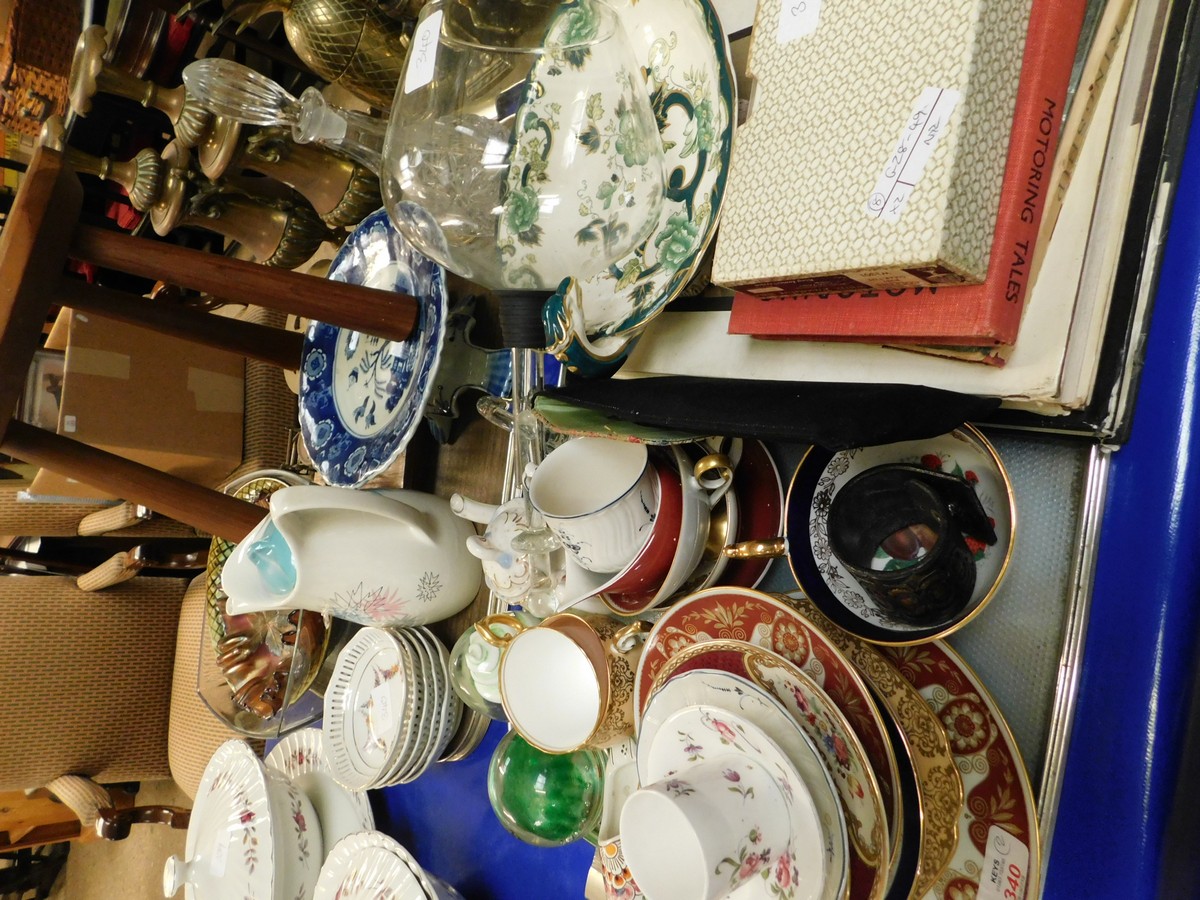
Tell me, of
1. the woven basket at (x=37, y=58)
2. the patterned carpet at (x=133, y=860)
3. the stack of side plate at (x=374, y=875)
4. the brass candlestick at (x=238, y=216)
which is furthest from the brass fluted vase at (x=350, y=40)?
the patterned carpet at (x=133, y=860)

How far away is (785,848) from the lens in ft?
1.44

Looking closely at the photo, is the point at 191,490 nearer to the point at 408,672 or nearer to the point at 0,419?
the point at 0,419

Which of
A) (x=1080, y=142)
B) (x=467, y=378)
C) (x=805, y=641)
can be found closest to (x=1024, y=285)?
(x=1080, y=142)

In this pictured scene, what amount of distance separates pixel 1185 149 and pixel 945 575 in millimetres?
247

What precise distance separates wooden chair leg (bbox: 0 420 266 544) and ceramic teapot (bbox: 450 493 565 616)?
295 mm

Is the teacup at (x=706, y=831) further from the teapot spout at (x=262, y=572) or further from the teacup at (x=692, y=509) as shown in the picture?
the teapot spout at (x=262, y=572)

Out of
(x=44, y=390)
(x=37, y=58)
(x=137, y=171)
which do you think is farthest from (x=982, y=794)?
(x=37, y=58)

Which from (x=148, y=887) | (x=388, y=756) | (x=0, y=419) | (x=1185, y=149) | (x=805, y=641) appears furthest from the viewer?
(x=148, y=887)

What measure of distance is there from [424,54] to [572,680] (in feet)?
1.69

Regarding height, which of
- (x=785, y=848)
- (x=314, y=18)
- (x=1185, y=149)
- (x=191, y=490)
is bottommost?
(x=785, y=848)

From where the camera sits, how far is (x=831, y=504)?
1.68ft

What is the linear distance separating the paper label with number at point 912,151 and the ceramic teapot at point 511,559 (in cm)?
42

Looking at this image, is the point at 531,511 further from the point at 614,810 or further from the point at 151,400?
the point at 151,400

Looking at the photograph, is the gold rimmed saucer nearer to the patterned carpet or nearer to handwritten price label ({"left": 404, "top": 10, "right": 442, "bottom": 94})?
handwritten price label ({"left": 404, "top": 10, "right": 442, "bottom": 94})
